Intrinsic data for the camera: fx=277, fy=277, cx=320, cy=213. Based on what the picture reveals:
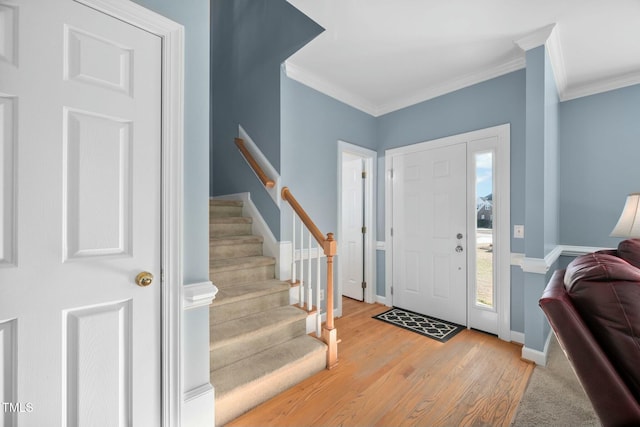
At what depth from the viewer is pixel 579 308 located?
3.32 ft

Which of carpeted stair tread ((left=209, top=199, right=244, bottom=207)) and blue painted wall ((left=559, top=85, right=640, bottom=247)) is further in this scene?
carpeted stair tread ((left=209, top=199, right=244, bottom=207))

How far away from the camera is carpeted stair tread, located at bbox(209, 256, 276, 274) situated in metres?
2.29

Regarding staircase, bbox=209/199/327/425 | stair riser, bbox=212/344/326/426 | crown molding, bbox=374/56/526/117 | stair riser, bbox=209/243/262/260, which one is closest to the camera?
stair riser, bbox=212/344/326/426

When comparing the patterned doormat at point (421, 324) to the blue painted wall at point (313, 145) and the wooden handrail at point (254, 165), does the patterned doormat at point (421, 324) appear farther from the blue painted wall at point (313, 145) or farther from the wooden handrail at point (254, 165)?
the wooden handrail at point (254, 165)

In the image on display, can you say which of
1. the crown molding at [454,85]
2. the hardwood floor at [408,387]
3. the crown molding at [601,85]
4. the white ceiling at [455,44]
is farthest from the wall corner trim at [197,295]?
the crown molding at [601,85]

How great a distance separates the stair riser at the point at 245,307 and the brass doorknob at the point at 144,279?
88 centimetres

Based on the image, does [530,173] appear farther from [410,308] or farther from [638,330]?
[410,308]

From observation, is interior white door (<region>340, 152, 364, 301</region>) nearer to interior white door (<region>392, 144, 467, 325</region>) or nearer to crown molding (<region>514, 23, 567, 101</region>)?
interior white door (<region>392, 144, 467, 325</region>)

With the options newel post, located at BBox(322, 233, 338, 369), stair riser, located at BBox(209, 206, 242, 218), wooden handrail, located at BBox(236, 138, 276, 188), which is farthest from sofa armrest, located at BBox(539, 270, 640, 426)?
stair riser, located at BBox(209, 206, 242, 218)

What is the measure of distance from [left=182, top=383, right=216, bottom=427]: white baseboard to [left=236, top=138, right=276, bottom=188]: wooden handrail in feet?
5.79

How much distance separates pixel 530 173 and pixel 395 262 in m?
1.76

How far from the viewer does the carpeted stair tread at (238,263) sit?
7.52ft

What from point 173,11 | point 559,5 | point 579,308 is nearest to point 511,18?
point 559,5

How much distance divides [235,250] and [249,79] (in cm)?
193
